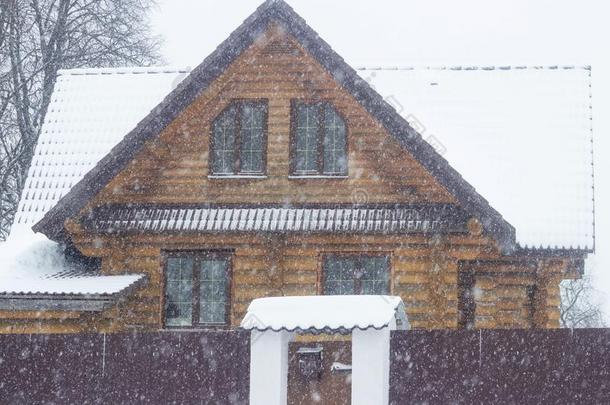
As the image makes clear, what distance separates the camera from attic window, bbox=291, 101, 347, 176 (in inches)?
596

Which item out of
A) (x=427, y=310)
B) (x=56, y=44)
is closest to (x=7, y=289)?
(x=427, y=310)

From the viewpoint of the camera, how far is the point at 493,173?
52.5ft

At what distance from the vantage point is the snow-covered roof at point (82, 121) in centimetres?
1675

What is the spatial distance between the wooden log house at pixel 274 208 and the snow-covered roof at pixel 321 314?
14.3ft

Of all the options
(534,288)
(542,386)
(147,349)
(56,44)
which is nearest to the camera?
(542,386)

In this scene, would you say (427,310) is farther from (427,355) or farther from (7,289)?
(7,289)

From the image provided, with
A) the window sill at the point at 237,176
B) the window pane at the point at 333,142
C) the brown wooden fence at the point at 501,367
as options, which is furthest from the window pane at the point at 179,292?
the brown wooden fence at the point at 501,367

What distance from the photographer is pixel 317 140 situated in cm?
1523

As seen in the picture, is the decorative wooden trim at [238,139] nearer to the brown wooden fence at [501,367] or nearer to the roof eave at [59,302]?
the roof eave at [59,302]

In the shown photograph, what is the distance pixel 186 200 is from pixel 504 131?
5297 mm

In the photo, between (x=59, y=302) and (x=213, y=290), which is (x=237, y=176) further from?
(x=59, y=302)

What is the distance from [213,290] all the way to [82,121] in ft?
14.6

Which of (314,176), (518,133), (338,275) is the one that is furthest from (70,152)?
(518,133)

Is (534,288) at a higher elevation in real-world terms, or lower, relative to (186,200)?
lower
